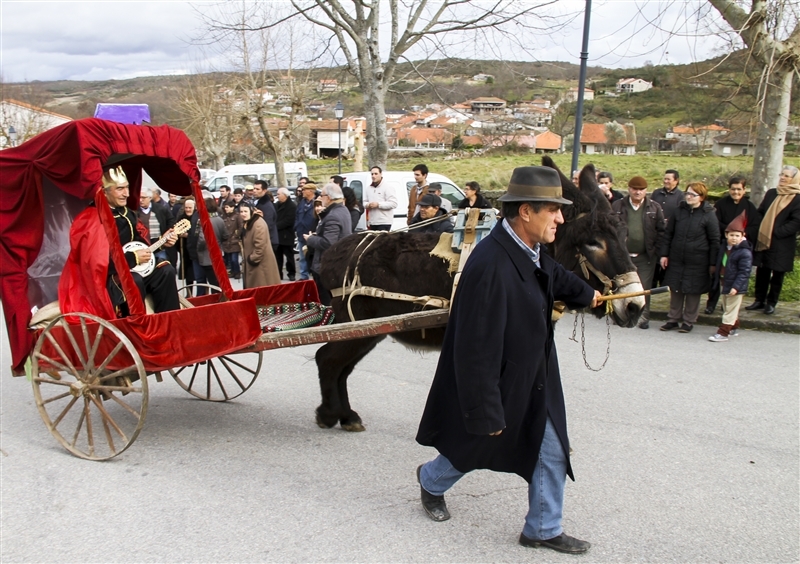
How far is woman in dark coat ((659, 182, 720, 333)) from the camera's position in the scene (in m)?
8.86

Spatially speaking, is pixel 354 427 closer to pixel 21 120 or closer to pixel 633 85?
pixel 21 120

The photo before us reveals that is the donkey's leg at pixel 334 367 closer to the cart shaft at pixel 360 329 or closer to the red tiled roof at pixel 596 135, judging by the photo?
the cart shaft at pixel 360 329

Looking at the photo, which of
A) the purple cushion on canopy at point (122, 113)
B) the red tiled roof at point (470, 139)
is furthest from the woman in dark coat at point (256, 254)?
the red tiled roof at point (470, 139)

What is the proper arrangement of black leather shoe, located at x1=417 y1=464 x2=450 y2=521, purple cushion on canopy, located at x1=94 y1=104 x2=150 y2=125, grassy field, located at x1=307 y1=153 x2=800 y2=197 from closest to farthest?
black leather shoe, located at x1=417 y1=464 x2=450 y2=521 < purple cushion on canopy, located at x1=94 y1=104 x2=150 y2=125 < grassy field, located at x1=307 y1=153 x2=800 y2=197

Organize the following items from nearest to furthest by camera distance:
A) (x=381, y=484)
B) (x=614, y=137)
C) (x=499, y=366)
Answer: (x=499, y=366)
(x=381, y=484)
(x=614, y=137)

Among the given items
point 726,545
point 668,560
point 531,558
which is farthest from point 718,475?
point 531,558

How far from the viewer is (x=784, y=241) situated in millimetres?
8906

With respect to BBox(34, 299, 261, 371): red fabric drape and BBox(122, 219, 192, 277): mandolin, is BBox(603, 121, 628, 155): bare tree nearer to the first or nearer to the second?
BBox(122, 219, 192, 277): mandolin

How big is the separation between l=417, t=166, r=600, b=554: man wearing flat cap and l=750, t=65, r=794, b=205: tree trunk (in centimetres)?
855

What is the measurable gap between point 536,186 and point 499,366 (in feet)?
2.97

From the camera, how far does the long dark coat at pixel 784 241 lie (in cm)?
880

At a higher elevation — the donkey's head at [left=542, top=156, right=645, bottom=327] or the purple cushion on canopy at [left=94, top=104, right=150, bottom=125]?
the purple cushion on canopy at [left=94, top=104, right=150, bottom=125]

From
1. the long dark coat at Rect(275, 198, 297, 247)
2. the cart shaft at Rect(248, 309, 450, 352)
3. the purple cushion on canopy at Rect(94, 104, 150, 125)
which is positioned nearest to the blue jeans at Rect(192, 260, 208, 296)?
the long dark coat at Rect(275, 198, 297, 247)

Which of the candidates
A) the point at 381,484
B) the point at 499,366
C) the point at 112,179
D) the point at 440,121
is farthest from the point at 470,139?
the point at 499,366
